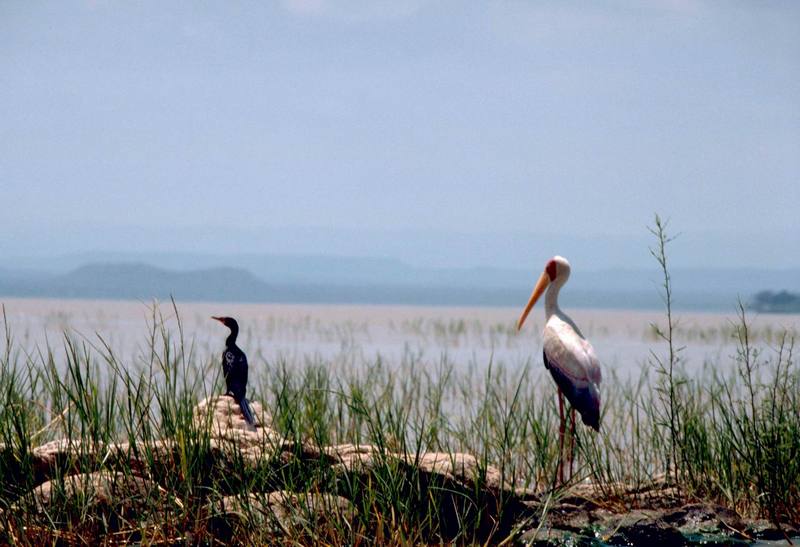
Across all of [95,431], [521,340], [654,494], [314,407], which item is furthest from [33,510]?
[521,340]

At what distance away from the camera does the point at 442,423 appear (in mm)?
6984

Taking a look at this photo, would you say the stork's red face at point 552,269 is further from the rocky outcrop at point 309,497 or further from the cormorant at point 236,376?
the cormorant at point 236,376

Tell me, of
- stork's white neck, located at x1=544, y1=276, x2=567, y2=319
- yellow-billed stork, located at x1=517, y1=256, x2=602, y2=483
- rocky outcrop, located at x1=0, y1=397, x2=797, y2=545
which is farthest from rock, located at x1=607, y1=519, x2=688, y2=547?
stork's white neck, located at x1=544, y1=276, x2=567, y2=319

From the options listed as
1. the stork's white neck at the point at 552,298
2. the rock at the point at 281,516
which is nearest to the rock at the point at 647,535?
the rock at the point at 281,516

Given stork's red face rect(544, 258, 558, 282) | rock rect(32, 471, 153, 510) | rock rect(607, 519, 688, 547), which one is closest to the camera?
rock rect(32, 471, 153, 510)

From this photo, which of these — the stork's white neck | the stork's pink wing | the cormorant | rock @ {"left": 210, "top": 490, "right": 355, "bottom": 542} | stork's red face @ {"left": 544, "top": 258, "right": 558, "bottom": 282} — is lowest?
rock @ {"left": 210, "top": 490, "right": 355, "bottom": 542}

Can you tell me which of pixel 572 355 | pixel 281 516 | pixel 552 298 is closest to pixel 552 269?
pixel 552 298

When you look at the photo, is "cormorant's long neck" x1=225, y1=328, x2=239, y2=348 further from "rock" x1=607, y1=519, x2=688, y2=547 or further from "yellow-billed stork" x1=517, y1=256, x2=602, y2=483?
"rock" x1=607, y1=519, x2=688, y2=547

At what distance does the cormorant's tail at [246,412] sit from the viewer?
646 centimetres

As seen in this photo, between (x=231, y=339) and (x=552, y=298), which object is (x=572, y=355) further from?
(x=231, y=339)

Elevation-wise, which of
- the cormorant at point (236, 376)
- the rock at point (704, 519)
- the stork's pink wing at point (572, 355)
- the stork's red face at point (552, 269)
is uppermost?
the stork's red face at point (552, 269)

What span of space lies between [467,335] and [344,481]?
15366 mm

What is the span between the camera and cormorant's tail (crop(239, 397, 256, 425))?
6457 millimetres

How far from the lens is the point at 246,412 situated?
Result: 21.3ft
